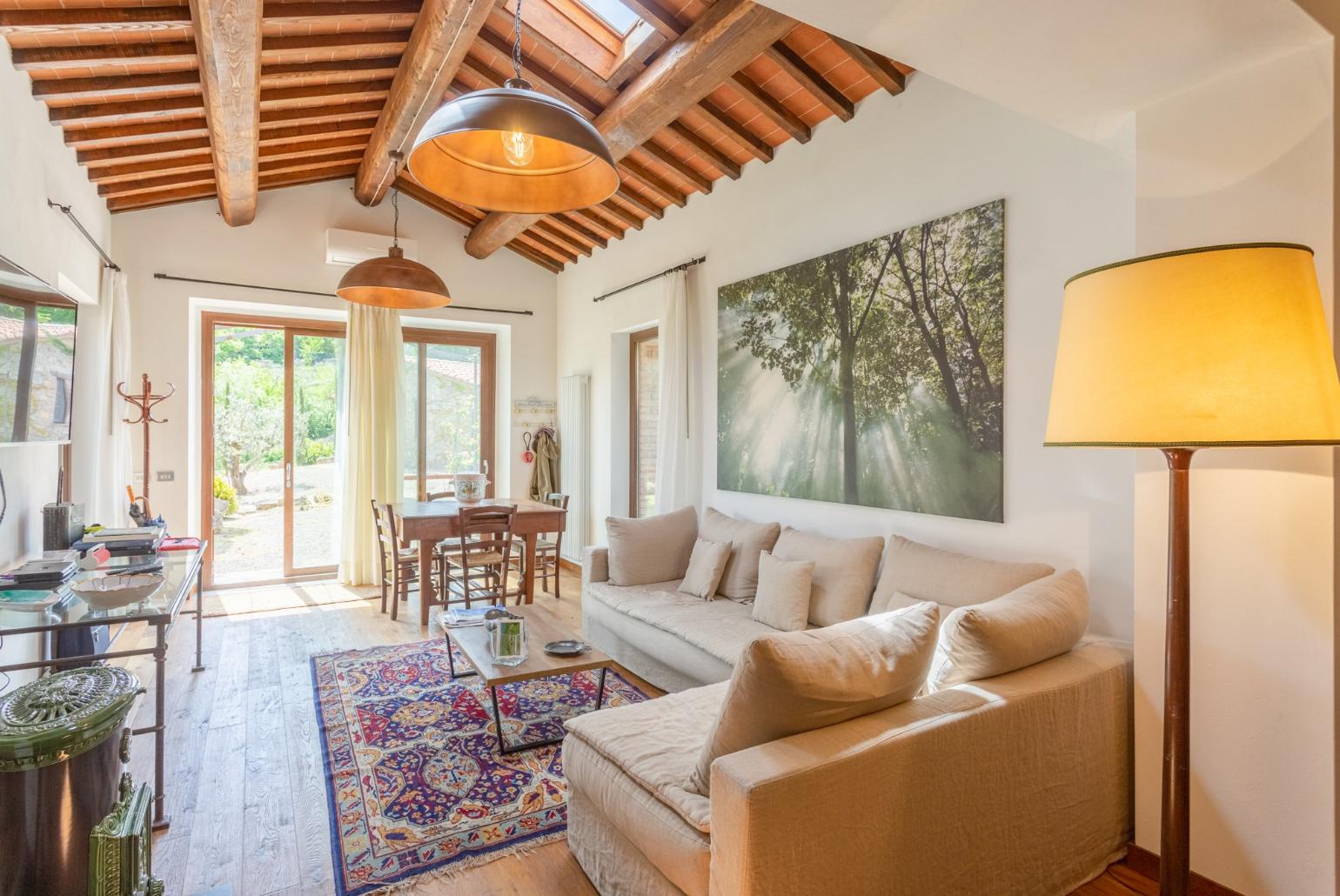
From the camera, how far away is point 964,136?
303cm

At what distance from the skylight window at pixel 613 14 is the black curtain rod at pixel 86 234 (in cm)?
295

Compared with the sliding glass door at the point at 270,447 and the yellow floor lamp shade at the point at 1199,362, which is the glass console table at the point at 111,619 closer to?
the yellow floor lamp shade at the point at 1199,362

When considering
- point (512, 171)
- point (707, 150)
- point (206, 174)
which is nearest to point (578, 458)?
point (707, 150)

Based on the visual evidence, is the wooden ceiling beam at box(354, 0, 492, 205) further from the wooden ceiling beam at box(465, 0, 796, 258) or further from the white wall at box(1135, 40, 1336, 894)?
the white wall at box(1135, 40, 1336, 894)

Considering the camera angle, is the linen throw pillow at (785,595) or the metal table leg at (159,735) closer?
the metal table leg at (159,735)

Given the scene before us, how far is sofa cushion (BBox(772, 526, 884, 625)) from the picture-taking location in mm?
3150

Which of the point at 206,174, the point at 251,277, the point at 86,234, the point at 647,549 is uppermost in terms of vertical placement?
the point at 206,174

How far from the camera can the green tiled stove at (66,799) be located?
1273mm

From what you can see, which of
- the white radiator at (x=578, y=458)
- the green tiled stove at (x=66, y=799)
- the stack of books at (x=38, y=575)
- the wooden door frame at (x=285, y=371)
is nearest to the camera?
the green tiled stove at (x=66, y=799)

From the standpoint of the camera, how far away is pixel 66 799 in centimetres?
134

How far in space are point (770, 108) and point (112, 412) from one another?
4.67m

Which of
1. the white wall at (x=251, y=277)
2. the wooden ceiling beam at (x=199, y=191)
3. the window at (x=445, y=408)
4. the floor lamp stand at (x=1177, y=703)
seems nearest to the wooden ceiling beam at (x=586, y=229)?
the white wall at (x=251, y=277)

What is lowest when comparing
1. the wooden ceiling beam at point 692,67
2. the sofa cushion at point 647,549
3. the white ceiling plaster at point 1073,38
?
the sofa cushion at point 647,549

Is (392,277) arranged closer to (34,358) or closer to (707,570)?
(34,358)
